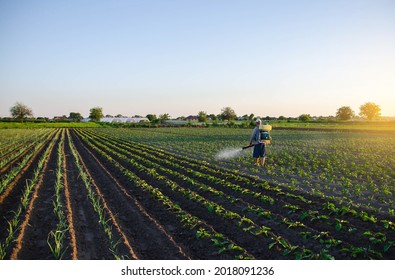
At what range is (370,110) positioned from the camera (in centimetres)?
8062

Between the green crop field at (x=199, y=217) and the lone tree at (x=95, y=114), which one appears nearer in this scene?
the green crop field at (x=199, y=217)

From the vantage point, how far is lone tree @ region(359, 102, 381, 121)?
78.9 m

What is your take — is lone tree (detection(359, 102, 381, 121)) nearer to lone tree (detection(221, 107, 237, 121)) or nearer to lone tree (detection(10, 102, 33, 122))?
lone tree (detection(221, 107, 237, 121))

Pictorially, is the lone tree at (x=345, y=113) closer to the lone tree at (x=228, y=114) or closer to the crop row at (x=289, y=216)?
the lone tree at (x=228, y=114)

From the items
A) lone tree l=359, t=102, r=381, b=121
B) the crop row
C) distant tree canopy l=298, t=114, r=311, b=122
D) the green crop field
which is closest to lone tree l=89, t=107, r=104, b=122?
distant tree canopy l=298, t=114, r=311, b=122

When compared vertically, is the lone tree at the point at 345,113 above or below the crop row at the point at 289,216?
above

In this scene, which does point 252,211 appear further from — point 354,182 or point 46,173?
point 46,173

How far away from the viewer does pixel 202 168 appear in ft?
38.4

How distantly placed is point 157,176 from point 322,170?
22.7ft

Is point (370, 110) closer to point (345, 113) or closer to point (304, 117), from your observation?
point (345, 113)

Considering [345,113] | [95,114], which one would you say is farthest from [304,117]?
[95,114]

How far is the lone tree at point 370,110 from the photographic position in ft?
259

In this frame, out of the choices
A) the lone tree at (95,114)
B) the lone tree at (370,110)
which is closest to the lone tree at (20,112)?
the lone tree at (95,114)
